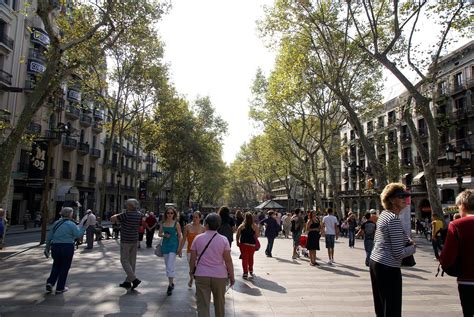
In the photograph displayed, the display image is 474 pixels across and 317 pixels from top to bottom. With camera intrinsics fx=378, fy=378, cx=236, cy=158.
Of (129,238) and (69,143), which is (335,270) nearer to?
(129,238)

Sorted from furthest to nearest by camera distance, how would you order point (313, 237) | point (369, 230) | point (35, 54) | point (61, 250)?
point (35, 54) → point (313, 237) → point (369, 230) → point (61, 250)

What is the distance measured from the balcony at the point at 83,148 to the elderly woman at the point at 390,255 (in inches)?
1501

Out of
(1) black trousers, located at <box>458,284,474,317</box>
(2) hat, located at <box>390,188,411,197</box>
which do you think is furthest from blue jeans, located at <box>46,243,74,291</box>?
(1) black trousers, located at <box>458,284,474,317</box>

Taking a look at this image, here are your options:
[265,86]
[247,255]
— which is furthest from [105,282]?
[265,86]

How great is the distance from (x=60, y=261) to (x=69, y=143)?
105 feet

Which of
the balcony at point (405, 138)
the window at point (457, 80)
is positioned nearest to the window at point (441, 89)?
the window at point (457, 80)

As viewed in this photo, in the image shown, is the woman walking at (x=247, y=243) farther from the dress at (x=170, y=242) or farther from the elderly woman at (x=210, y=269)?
the elderly woman at (x=210, y=269)

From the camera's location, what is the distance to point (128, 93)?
2644cm

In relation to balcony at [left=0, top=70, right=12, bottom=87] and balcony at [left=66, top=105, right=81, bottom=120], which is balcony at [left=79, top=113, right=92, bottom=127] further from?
balcony at [left=0, top=70, right=12, bottom=87]

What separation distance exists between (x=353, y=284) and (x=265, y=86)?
2550cm

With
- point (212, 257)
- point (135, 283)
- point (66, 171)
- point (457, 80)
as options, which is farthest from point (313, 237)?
point (66, 171)

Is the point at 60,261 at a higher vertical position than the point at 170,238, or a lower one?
lower

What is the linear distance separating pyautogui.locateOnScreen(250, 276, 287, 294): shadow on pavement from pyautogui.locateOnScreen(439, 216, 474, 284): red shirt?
4.47 meters

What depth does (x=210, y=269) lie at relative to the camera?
4387 millimetres
